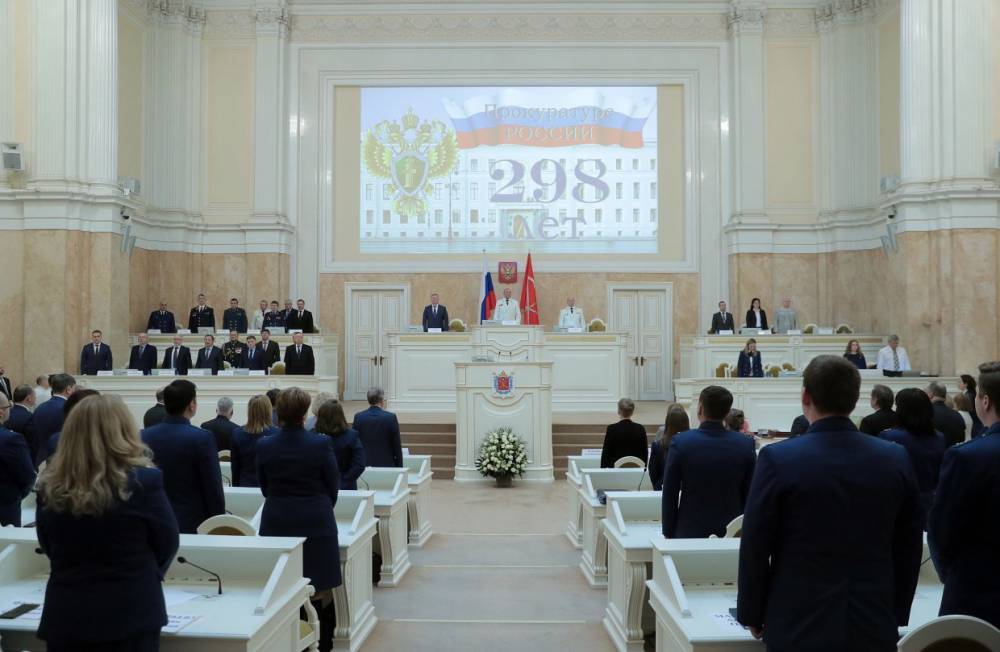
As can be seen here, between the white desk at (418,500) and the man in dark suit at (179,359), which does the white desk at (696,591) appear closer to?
the white desk at (418,500)

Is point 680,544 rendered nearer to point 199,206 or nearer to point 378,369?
point 378,369

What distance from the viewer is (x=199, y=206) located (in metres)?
20.5

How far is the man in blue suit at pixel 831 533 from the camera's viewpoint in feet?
8.89

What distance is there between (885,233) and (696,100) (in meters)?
5.35

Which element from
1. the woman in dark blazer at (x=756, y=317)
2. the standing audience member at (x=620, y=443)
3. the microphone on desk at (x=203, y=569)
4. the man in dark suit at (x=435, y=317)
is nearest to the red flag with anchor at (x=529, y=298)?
the man in dark suit at (x=435, y=317)

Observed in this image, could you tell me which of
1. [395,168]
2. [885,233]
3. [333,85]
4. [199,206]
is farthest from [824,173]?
[199,206]

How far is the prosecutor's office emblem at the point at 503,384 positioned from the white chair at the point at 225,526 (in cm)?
821

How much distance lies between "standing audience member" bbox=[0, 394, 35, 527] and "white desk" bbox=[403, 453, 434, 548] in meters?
3.84

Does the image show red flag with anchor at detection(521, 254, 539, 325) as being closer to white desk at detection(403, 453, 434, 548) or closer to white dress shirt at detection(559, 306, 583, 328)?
white dress shirt at detection(559, 306, 583, 328)

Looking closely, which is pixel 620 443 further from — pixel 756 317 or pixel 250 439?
pixel 756 317

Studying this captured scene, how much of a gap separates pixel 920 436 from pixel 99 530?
15.4 feet

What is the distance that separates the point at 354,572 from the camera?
5805 millimetres

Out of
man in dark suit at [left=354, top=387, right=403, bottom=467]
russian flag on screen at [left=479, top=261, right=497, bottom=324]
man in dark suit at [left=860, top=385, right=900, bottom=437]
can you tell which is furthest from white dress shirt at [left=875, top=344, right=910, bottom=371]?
man in dark suit at [left=354, top=387, right=403, bottom=467]

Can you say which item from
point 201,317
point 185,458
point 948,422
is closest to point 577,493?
point 948,422
